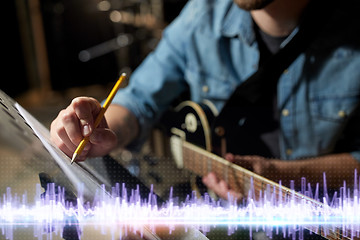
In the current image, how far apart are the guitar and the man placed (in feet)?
0.07

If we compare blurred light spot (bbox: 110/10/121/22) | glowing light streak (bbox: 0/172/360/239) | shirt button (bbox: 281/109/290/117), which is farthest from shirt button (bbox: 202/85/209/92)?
blurred light spot (bbox: 110/10/121/22)

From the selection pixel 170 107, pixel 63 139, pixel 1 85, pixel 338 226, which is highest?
pixel 1 85

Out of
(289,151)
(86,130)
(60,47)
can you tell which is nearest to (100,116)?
(86,130)

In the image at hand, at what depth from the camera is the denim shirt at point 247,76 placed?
2.52 feet

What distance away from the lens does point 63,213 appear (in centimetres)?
39

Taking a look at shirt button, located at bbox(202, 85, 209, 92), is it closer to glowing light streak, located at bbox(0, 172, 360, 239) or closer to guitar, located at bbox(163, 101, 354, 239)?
guitar, located at bbox(163, 101, 354, 239)

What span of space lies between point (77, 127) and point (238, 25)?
591 mm

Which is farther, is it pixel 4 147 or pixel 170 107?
pixel 170 107

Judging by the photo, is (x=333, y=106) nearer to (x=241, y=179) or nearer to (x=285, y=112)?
(x=285, y=112)

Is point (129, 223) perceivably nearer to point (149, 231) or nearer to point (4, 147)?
point (149, 231)

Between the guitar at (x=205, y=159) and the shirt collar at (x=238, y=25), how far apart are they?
206 mm

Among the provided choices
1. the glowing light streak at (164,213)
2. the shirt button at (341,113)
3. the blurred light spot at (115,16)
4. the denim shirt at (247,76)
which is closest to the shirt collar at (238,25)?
the denim shirt at (247,76)

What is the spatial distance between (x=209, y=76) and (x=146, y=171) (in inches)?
17.4

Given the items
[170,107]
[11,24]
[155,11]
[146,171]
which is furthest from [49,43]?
[146,171]
